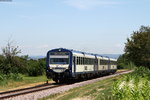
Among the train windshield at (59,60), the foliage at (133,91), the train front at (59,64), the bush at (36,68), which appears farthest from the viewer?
the bush at (36,68)

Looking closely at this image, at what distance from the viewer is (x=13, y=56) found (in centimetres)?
3738

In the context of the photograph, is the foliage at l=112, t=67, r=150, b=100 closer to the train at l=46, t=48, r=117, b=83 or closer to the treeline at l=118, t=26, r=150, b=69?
the train at l=46, t=48, r=117, b=83

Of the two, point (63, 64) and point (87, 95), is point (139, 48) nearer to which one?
point (63, 64)

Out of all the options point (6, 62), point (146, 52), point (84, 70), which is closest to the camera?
point (84, 70)

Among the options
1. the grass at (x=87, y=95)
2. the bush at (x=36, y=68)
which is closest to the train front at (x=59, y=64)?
the grass at (x=87, y=95)

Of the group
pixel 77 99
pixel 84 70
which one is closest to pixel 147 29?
pixel 84 70

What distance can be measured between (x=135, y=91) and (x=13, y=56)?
1181 inches

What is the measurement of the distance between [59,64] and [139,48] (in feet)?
47.0

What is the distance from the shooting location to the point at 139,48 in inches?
1570

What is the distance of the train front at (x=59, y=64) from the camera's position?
28.5 meters

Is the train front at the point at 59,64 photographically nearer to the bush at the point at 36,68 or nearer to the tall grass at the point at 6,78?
the tall grass at the point at 6,78

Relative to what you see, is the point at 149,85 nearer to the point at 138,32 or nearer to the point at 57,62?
the point at 57,62

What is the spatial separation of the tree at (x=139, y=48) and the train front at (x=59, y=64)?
13.2m

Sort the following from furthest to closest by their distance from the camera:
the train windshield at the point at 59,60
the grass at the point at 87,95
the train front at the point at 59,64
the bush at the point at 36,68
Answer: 1. the bush at the point at 36,68
2. the train windshield at the point at 59,60
3. the train front at the point at 59,64
4. the grass at the point at 87,95
